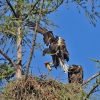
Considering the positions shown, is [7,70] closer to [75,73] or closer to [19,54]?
[19,54]

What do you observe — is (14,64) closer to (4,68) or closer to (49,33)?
(4,68)

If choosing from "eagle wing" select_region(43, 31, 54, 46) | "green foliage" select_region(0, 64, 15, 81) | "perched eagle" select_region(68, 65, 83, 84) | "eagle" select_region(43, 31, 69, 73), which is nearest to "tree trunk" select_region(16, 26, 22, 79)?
"green foliage" select_region(0, 64, 15, 81)

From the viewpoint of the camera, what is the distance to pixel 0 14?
9.98m

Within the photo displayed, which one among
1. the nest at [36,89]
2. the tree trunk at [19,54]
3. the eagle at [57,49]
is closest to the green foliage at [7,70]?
the tree trunk at [19,54]

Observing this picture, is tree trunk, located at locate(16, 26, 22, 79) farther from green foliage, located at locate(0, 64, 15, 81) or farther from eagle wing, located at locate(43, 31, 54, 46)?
eagle wing, located at locate(43, 31, 54, 46)

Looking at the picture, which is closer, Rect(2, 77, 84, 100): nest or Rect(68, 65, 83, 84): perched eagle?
Rect(2, 77, 84, 100): nest

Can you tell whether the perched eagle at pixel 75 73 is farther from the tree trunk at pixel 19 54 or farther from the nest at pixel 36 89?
the nest at pixel 36 89

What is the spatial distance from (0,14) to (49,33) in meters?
1.60

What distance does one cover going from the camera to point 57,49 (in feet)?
35.9

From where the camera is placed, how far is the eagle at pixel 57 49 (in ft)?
35.6

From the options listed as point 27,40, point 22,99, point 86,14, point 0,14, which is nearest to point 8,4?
point 0,14

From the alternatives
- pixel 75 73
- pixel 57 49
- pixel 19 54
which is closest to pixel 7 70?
pixel 19 54

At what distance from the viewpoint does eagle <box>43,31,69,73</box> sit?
10.9 m

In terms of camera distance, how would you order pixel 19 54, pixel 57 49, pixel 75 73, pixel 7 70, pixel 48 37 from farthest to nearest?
1. pixel 48 37
2. pixel 57 49
3. pixel 75 73
4. pixel 7 70
5. pixel 19 54
